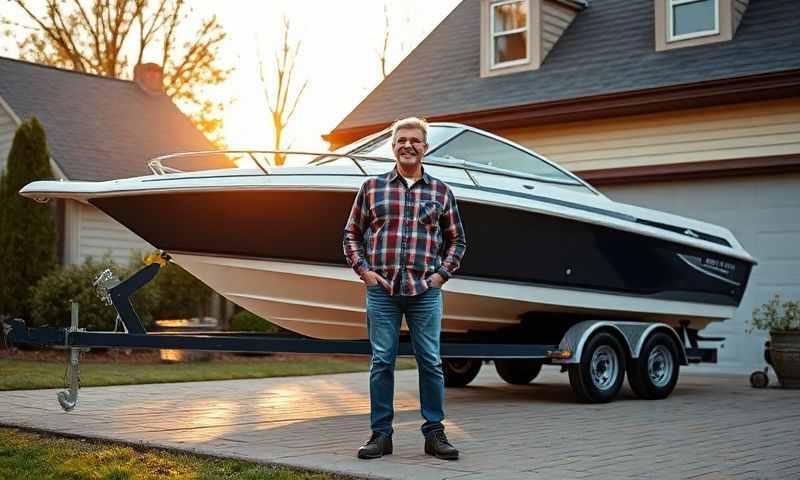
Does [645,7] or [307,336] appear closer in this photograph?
[307,336]

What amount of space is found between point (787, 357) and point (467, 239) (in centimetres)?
485

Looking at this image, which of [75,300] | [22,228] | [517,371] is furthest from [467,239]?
[22,228]

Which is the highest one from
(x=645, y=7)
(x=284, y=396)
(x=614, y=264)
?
(x=645, y=7)

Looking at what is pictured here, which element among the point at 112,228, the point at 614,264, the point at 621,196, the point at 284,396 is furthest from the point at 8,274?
the point at 614,264

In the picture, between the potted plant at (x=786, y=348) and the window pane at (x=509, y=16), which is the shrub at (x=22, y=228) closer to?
the window pane at (x=509, y=16)

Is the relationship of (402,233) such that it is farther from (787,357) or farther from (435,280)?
(787,357)

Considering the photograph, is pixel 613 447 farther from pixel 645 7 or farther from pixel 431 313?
pixel 645 7

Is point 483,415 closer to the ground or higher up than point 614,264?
closer to the ground

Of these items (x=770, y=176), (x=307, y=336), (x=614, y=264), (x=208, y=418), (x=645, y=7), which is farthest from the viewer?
(x=645, y=7)

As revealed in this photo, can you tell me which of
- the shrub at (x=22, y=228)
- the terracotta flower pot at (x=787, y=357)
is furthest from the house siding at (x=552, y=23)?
the shrub at (x=22, y=228)

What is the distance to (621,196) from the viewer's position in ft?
46.5

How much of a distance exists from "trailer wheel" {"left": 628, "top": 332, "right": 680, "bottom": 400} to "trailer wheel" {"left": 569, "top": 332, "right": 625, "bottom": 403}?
216mm

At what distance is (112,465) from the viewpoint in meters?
5.43

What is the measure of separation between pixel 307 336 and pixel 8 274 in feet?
28.9
